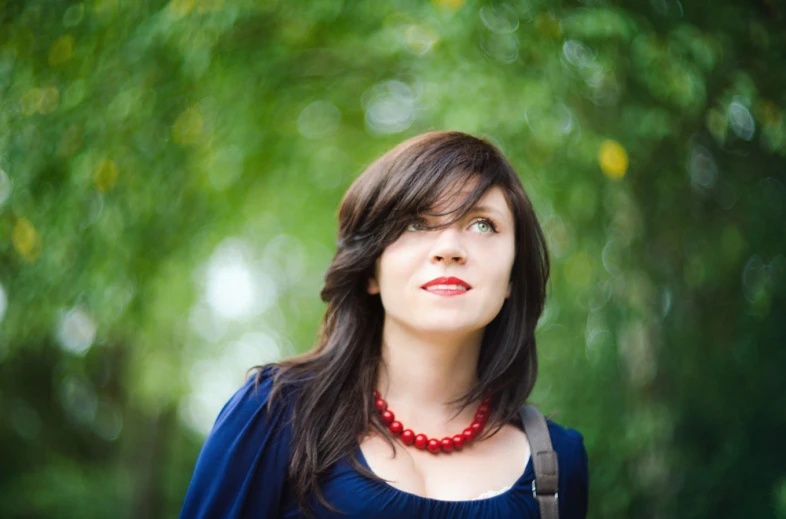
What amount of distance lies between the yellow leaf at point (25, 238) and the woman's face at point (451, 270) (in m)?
2.03

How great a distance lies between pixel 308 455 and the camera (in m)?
1.75

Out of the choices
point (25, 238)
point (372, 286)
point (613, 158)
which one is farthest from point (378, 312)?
point (25, 238)

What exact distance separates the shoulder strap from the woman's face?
0.38 meters

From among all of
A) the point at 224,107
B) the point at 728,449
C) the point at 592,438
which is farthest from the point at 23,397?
the point at 728,449

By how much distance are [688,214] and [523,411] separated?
1737 millimetres

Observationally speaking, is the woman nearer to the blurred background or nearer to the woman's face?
the woman's face

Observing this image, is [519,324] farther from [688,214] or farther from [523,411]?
[688,214]

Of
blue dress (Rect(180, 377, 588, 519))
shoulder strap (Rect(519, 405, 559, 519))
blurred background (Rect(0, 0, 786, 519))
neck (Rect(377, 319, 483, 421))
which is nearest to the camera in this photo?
blue dress (Rect(180, 377, 588, 519))

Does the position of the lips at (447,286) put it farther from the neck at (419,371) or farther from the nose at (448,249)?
the neck at (419,371)

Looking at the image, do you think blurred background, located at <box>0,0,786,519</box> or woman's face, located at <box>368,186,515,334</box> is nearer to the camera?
woman's face, located at <box>368,186,515,334</box>

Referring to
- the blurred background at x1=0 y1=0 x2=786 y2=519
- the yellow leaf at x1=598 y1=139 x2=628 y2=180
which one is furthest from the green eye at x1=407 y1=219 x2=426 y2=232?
the yellow leaf at x1=598 y1=139 x2=628 y2=180

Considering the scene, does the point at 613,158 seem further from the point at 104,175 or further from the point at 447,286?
the point at 104,175

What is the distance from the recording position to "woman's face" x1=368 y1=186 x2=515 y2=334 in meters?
1.80

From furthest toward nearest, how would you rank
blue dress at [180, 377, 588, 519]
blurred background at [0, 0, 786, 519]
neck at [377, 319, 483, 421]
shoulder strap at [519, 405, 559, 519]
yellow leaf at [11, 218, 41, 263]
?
yellow leaf at [11, 218, 41, 263] → blurred background at [0, 0, 786, 519] → neck at [377, 319, 483, 421] → shoulder strap at [519, 405, 559, 519] → blue dress at [180, 377, 588, 519]
